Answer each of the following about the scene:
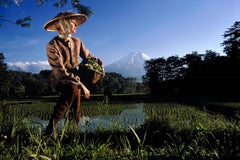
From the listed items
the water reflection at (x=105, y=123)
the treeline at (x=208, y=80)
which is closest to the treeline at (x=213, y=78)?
the treeline at (x=208, y=80)

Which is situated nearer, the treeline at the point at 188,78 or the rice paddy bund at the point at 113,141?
the rice paddy bund at the point at 113,141

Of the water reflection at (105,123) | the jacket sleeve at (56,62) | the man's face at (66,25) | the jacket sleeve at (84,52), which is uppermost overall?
the man's face at (66,25)

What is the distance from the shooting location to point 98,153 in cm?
201

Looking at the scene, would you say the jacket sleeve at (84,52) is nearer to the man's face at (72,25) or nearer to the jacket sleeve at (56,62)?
the man's face at (72,25)

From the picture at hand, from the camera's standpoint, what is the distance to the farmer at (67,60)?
582 cm

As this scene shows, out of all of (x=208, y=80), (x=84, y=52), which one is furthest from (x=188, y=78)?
(x=84, y=52)

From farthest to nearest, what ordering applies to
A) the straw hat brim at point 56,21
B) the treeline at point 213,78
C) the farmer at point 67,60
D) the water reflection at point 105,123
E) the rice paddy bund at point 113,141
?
the treeline at point 213,78 < the straw hat brim at point 56,21 < the farmer at point 67,60 < the water reflection at point 105,123 < the rice paddy bund at point 113,141

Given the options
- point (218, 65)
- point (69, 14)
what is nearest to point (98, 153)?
point (69, 14)

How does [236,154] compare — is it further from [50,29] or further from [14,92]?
[14,92]

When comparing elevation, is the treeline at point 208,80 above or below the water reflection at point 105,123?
above

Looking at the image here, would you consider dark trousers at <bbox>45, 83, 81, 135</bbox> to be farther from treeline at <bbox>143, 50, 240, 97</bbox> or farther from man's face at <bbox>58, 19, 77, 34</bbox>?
treeline at <bbox>143, 50, 240, 97</bbox>

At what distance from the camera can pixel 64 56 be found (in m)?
6.27

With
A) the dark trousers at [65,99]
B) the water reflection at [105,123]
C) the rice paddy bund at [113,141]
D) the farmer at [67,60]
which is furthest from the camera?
the farmer at [67,60]

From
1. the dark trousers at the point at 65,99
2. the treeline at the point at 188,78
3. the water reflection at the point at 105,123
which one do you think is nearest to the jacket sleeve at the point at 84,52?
the dark trousers at the point at 65,99
